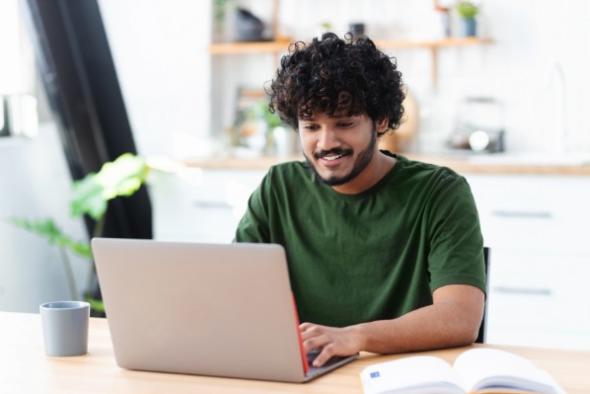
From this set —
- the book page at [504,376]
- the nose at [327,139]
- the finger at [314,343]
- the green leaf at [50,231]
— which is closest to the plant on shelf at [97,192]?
the green leaf at [50,231]

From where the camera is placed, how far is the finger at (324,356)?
5.80 feet

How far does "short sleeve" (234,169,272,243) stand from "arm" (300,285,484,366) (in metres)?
0.50

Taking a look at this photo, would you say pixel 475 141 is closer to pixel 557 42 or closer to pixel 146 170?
pixel 557 42

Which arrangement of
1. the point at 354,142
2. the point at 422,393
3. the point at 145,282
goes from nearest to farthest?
1. the point at 422,393
2. the point at 145,282
3. the point at 354,142

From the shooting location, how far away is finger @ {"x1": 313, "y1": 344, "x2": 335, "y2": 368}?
1.77 m

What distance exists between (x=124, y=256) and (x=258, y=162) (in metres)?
2.48

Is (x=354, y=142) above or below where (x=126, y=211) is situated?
above

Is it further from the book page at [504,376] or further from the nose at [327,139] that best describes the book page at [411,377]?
the nose at [327,139]

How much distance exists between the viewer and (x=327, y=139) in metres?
2.23

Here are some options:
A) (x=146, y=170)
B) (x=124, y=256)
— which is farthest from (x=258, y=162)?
(x=124, y=256)

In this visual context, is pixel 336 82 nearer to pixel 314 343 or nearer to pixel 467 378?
pixel 314 343

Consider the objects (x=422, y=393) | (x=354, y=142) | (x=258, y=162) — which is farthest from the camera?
(x=258, y=162)

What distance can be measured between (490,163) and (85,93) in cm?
174

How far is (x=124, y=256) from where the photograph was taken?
171 centimetres
